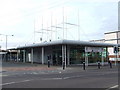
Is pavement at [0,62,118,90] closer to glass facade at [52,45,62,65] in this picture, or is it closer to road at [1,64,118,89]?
road at [1,64,118,89]

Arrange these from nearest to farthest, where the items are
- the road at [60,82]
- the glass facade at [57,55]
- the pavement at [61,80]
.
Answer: the road at [60,82]
the pavement at [61,80]
the glass facade at [57,55]

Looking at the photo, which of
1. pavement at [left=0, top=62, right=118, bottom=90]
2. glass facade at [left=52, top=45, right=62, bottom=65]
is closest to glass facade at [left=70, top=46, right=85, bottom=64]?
glass facade at [left=52, top=45, right=62, bottom=65]

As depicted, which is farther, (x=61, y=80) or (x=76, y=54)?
(x=76, y=54)

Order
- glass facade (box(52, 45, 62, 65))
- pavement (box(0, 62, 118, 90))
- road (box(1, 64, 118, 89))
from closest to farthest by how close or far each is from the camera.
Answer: road (box(1, 64, 118, 89)) → pavement (box(0, 62, 118, 90)) → glass facade (box(52, 45, 62, 65))

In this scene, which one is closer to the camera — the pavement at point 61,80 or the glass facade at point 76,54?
the pavement at point 61,80

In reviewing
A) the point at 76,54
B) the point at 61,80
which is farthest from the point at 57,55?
the point at 61,80

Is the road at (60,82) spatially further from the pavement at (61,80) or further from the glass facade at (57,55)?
the glass facade at (57,55)

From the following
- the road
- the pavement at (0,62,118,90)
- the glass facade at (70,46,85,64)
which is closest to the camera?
the road

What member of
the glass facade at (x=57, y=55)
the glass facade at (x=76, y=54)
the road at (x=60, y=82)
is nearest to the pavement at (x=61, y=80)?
the road at (x=60, y=82)

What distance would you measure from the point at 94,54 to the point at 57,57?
7.85 m

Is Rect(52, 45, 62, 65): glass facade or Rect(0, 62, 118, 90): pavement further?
Rect(52, 45, 62, 65): glass facade

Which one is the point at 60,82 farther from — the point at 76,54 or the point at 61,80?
the point at 76,54

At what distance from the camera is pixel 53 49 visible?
173 ft

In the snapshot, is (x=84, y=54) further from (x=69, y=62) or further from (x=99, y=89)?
(x=99, y=89)
